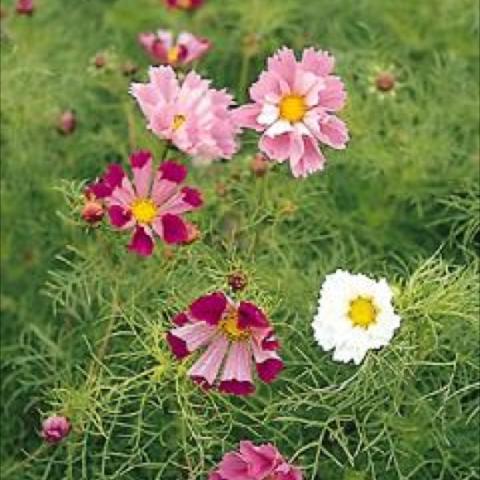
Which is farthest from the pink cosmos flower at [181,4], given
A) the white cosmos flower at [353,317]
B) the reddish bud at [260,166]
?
the white cosmos flower at [353,317]

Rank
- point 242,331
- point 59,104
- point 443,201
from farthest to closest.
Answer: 1. point 59,104
2. point 443,201
3. point 242,331

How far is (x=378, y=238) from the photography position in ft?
6.70

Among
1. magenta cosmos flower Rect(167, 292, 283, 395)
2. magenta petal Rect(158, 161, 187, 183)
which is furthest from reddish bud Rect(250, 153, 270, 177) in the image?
magenta cosmos flower Rect(167, 292, 283, 395)

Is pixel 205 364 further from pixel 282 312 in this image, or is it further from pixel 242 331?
→ pixel 282 312

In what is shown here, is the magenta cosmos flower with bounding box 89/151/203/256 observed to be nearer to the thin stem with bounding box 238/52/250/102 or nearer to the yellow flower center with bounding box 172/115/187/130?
the yellow flower center with bounding box 172/115/187/130

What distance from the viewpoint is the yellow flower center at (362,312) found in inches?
57.3

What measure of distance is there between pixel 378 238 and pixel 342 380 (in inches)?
17.9

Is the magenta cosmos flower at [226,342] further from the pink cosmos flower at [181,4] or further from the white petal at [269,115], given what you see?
the pink cosmos flower at [181,4]

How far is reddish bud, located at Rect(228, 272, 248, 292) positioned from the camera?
150 cm

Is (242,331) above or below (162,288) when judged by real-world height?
above

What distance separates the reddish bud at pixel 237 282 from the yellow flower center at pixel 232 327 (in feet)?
0.15

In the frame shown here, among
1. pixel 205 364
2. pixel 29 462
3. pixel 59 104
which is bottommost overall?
pixel 29 462

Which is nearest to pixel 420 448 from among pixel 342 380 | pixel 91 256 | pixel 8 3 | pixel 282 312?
pixel 342 380

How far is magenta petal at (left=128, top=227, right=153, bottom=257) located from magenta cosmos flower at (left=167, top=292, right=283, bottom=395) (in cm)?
9
